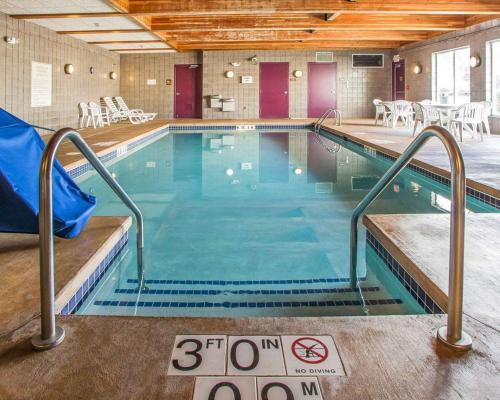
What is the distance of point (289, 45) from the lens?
1444cm

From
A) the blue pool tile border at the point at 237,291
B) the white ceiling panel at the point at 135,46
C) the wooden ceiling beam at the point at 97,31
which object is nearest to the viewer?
the blue pool tile border at the point at 237,291

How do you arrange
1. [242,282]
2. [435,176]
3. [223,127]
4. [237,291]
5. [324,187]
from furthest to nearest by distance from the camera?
[223,127], [324,187], [435,176], [242,282], [237,291]

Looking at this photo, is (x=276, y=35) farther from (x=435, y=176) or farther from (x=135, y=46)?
(x=435, y=176)

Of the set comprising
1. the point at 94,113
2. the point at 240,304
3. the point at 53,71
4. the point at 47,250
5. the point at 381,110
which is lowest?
the point at 240,304

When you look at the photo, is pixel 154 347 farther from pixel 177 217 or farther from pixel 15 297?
pixel 177 217

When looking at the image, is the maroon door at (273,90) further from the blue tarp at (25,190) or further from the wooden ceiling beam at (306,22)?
the blue tarp at (25,190)

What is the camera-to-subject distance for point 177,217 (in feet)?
14.2

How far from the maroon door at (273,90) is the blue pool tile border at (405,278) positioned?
1327cm

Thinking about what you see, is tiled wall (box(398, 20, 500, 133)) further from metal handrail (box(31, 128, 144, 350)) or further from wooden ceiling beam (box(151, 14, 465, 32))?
metal handrail (box(31, 128, 144, 350))

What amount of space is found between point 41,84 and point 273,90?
801 cm

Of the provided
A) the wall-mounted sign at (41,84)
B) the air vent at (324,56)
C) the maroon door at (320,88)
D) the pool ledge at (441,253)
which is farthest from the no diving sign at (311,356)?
the air vent at (324,56)

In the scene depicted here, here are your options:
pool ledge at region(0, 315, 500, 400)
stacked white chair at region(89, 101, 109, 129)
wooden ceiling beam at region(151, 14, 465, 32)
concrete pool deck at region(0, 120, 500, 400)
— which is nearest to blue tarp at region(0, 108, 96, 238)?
concrete pool deck at region(0, 120, 500, 400)

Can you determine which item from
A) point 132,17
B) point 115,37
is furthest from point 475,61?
point 115,37

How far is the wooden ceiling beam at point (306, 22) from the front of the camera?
9914mm
